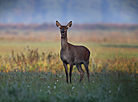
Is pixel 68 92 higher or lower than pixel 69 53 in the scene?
lower

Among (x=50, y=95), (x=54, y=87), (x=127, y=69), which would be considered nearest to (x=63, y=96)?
(x=50, y=95)

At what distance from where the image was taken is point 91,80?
12.0m

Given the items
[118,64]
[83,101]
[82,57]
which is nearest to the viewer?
[83,101]

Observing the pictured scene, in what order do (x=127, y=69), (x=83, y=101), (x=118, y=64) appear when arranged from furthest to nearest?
(x=118, y=64)
(x=127, y=69)
(x=83, y=101)

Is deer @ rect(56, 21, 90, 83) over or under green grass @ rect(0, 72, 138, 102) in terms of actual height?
over

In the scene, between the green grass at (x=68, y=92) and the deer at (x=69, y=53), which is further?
the deer at (x=69, y=53)

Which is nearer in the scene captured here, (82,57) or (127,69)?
(82,57)

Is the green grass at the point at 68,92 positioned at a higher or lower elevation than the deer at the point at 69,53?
lower

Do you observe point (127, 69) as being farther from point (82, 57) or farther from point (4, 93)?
point (4, 93)

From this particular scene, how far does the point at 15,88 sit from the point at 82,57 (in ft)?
12.3

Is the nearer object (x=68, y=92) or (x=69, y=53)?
(x=68, y=92)

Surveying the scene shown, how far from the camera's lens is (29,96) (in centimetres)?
846

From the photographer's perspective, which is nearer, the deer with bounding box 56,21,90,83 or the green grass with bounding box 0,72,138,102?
the green grass with bounding box 0,72,138,102

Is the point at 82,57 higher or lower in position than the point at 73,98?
higher
